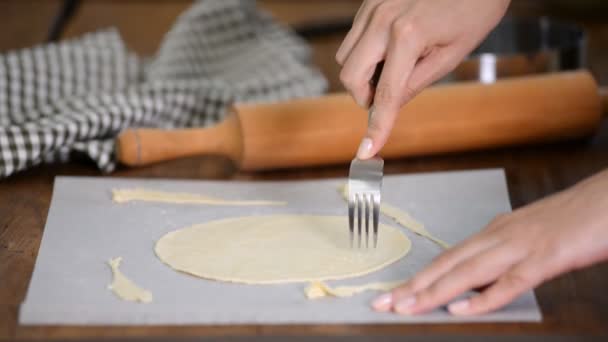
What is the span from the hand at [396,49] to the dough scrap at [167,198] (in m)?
0.28

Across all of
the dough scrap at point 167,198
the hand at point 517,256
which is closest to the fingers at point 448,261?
the hand at point 517,256

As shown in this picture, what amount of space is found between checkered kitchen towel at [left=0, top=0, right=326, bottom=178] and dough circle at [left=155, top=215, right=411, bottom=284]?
1.12ft

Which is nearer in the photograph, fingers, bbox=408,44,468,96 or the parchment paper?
the parchment paper

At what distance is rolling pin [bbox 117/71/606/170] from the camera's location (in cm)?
152

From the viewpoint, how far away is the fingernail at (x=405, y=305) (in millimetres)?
1030

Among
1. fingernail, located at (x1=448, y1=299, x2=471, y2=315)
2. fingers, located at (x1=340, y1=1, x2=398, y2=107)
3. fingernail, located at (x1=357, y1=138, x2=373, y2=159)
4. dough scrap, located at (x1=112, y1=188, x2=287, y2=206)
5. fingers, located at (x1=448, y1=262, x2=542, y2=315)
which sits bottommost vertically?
dough scrap, located at (x1=112, y1=188, x2=287, y2=206)

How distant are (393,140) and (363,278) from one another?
44 cm

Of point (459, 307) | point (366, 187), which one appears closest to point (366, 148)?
point (366, 187)

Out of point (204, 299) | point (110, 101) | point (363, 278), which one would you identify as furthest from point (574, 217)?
point (110, 101)

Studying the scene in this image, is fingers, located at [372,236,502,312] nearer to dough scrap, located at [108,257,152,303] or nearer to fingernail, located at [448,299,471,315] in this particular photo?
fingernail, located at [448,299,471,315]

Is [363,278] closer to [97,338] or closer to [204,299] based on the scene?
[204,299]

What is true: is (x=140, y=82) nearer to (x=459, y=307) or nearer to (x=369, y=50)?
(x=369, y=50)

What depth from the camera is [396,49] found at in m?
1.20

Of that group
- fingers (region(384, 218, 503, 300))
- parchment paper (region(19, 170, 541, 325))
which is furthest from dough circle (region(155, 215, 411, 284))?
fingers (region(384, 218, 503, 300))
